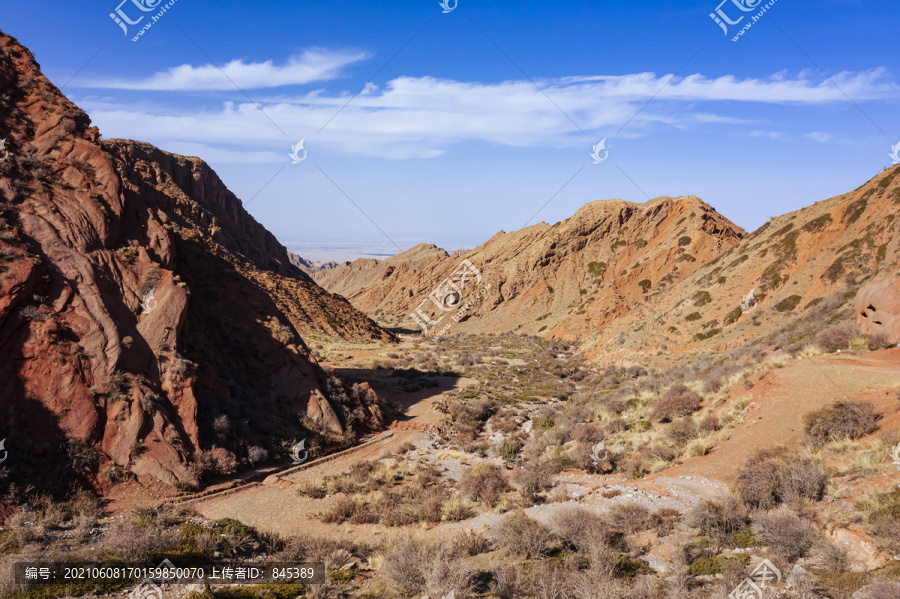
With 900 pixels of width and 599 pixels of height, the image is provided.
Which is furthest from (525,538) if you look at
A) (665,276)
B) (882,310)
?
(665,276)

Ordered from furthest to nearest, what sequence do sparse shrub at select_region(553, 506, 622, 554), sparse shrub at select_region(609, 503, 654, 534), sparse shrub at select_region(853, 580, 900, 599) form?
sparse shrub at select_region(609, 503, 654, 534)
sparse shrub at select_region(553, 506, 622, 554)
sparse shrub at select_region(853, 580, 900, 599)

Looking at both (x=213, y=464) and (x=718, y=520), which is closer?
(x=718, y=520)

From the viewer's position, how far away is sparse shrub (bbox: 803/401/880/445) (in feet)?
35.0

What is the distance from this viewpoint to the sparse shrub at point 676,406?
16.4m

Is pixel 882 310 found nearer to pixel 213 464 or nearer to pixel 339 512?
pixel 339 512

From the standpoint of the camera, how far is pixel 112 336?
12.6 meters

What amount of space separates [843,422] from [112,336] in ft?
58.8

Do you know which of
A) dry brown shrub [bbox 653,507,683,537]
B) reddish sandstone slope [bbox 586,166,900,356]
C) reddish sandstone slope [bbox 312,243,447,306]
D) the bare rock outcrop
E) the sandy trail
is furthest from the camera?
reddish sandstone slope [bbox 312,243,447,306]

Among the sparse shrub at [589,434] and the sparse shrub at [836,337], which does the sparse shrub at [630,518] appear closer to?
the sparse shrub at [589,434]

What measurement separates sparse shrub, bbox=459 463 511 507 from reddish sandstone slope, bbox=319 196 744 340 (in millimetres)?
38809

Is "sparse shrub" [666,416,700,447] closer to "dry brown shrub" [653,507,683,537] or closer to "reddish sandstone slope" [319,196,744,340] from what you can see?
"dry brown shrub" [653,507,683,537]

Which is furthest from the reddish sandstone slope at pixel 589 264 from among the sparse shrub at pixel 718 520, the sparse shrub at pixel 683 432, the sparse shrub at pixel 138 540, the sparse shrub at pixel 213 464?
the sparse shrub at pixel 138 540

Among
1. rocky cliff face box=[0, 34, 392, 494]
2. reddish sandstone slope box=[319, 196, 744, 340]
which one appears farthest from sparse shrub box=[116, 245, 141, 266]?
reddish sandstone slope box=[319, 196, 744, 340]

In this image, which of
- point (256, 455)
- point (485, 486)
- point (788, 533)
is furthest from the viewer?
point (256, 455)
